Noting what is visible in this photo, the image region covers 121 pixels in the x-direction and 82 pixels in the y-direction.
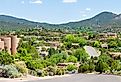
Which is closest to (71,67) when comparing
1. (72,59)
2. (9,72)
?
(72,59)

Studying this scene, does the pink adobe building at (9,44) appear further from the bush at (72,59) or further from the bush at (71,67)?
the bush at (71,67)

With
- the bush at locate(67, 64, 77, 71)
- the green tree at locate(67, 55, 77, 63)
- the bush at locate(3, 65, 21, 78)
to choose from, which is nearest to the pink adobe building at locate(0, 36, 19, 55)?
the green tree at locate(67, 55, 77, 63)

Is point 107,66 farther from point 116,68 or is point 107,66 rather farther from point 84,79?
point 84,79

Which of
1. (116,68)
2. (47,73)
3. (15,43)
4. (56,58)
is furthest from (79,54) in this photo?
(47,73)

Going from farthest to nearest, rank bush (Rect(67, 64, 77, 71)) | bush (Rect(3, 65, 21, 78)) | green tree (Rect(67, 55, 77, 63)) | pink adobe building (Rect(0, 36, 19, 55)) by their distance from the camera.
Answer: green tree (Rect(67, 55, 77, 63)) < pink adobe building (Rect(0, 36, 19, 55)) < bush (Rect(67, 64, 77, 71)) < bush (Rect(3, 65, 21, 78))

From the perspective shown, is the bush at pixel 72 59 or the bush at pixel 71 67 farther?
the bush at pixel 72 59

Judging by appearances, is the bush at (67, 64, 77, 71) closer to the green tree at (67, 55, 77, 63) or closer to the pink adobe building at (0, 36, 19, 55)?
the green tree at (67, 55, 77, 63)

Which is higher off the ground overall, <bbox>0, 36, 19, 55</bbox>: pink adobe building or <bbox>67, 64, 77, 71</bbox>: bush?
<bbox>0, 36, 19, 55</bbox>: pink adobe building

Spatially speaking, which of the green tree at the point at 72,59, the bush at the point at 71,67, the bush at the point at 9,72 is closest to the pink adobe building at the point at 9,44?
the green tree at the point at 72,59

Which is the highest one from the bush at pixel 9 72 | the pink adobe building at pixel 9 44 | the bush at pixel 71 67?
the pink adobe building at pixel 9 44

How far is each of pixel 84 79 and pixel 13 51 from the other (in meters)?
23.0

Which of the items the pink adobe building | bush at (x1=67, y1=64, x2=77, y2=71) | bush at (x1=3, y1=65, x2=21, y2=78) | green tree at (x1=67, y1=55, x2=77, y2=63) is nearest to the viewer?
bush at (x1=3, y1=65, x2=21, y2=78)

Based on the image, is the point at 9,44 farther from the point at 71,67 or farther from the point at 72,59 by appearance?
the point at 71,67

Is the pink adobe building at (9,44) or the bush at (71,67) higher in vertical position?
the pink adobe building at (9,44)
